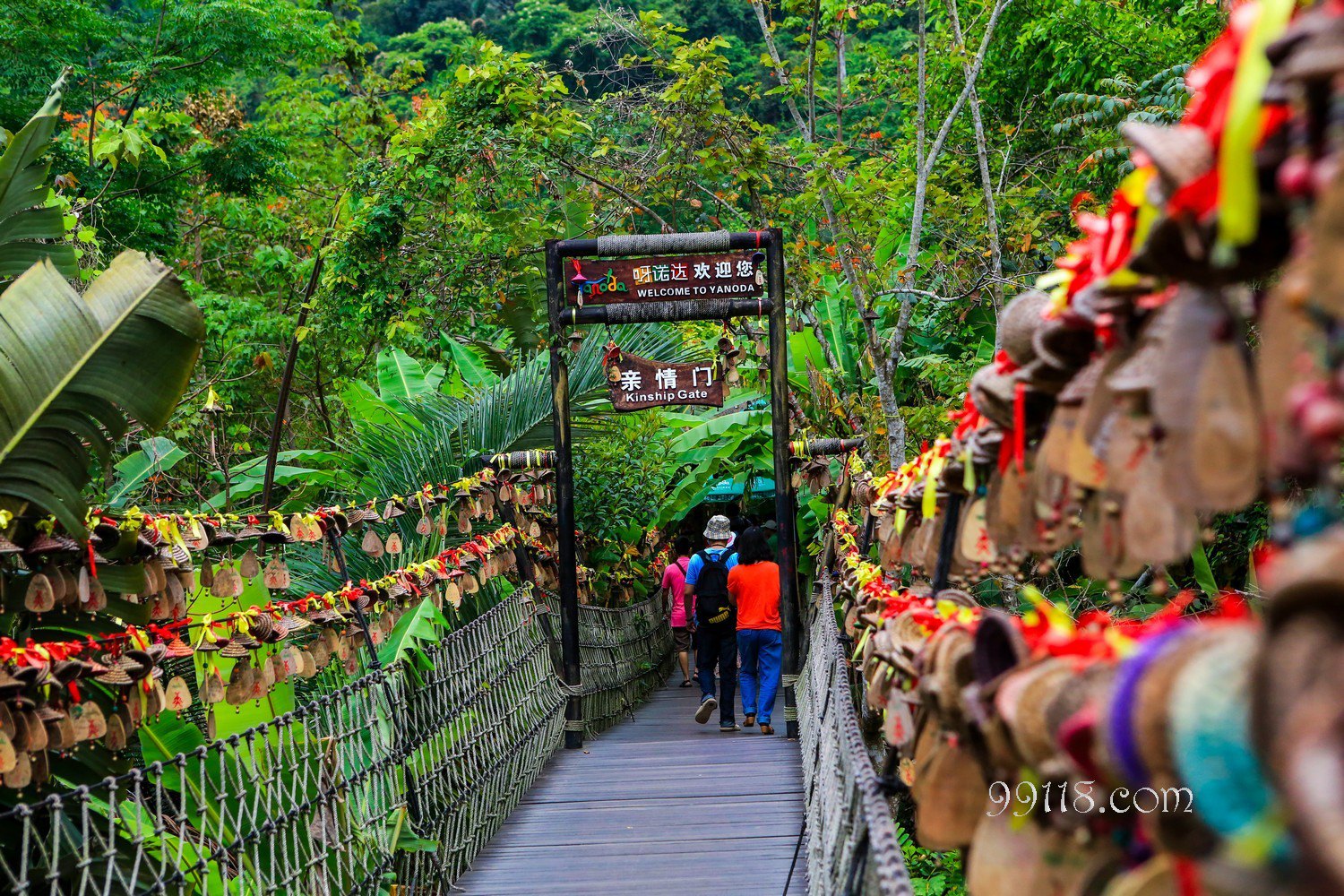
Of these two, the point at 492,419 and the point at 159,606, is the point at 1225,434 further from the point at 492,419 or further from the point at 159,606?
the point at 492,419

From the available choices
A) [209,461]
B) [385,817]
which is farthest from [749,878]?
[209,461]

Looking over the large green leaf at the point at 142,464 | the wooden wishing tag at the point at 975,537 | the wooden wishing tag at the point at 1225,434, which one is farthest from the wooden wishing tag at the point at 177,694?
the large green leaf at the point at 142,464

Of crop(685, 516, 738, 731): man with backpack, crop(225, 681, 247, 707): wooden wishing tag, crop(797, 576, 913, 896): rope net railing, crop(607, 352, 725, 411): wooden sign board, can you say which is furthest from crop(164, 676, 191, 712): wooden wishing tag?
crop(685, 516, 738, 731): man with backpack

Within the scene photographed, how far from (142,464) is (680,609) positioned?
4903 mm

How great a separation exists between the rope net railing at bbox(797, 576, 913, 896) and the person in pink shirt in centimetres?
448

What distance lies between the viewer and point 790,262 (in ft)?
29.5

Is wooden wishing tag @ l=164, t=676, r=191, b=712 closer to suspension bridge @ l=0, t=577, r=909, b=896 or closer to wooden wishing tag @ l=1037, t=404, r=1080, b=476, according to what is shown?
suspension bridge @ l=0, t=577, r=909, b=896

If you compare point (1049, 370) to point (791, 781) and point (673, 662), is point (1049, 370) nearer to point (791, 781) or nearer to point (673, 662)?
point (791, 781)

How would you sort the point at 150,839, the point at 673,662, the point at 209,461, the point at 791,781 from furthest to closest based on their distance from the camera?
1. the point at 673,662
2. the point at 209,461
3. the point at 791,781
4. the point at 150,839

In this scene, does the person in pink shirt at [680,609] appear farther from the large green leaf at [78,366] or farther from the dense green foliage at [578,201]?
the large green leaf at [78,366]

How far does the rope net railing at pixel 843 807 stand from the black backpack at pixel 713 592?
232 cm

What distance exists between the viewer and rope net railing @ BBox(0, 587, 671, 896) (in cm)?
285

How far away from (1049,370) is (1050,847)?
24.3 inches

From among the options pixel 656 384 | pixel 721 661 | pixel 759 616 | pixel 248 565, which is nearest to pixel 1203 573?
pixel 759 616
